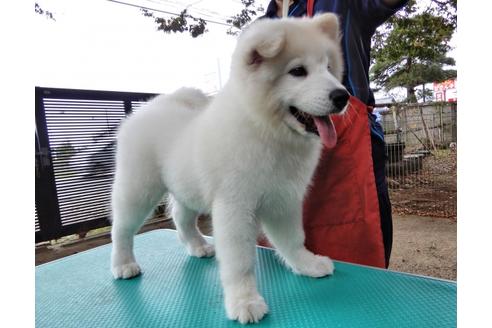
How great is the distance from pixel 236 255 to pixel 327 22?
2.89 feet

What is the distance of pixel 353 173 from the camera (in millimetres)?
1664

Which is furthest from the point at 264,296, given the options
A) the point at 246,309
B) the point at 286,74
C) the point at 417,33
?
the point at 417,33

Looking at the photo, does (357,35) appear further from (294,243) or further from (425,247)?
(425,247)

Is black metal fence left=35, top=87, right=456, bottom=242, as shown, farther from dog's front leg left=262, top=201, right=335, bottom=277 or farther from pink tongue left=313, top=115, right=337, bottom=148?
pink tongue left=313, top=115, right=337, bottom=148

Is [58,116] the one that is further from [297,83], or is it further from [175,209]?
[297,83]

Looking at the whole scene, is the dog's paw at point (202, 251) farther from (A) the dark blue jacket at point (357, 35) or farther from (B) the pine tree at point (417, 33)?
(B) the pine tree at point (417, 33)

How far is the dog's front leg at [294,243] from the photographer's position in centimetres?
147

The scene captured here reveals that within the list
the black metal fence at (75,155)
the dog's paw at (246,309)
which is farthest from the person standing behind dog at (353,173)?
the black metal fence at (75,155)

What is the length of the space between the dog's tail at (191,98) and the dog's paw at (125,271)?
0.77 metres

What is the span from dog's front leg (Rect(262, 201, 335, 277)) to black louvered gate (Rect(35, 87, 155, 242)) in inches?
107

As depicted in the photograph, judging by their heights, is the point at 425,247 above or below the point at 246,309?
below

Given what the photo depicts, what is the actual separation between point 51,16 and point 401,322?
444cm

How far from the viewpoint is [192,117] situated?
1553 millimetres

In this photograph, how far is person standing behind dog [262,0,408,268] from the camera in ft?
5.25
